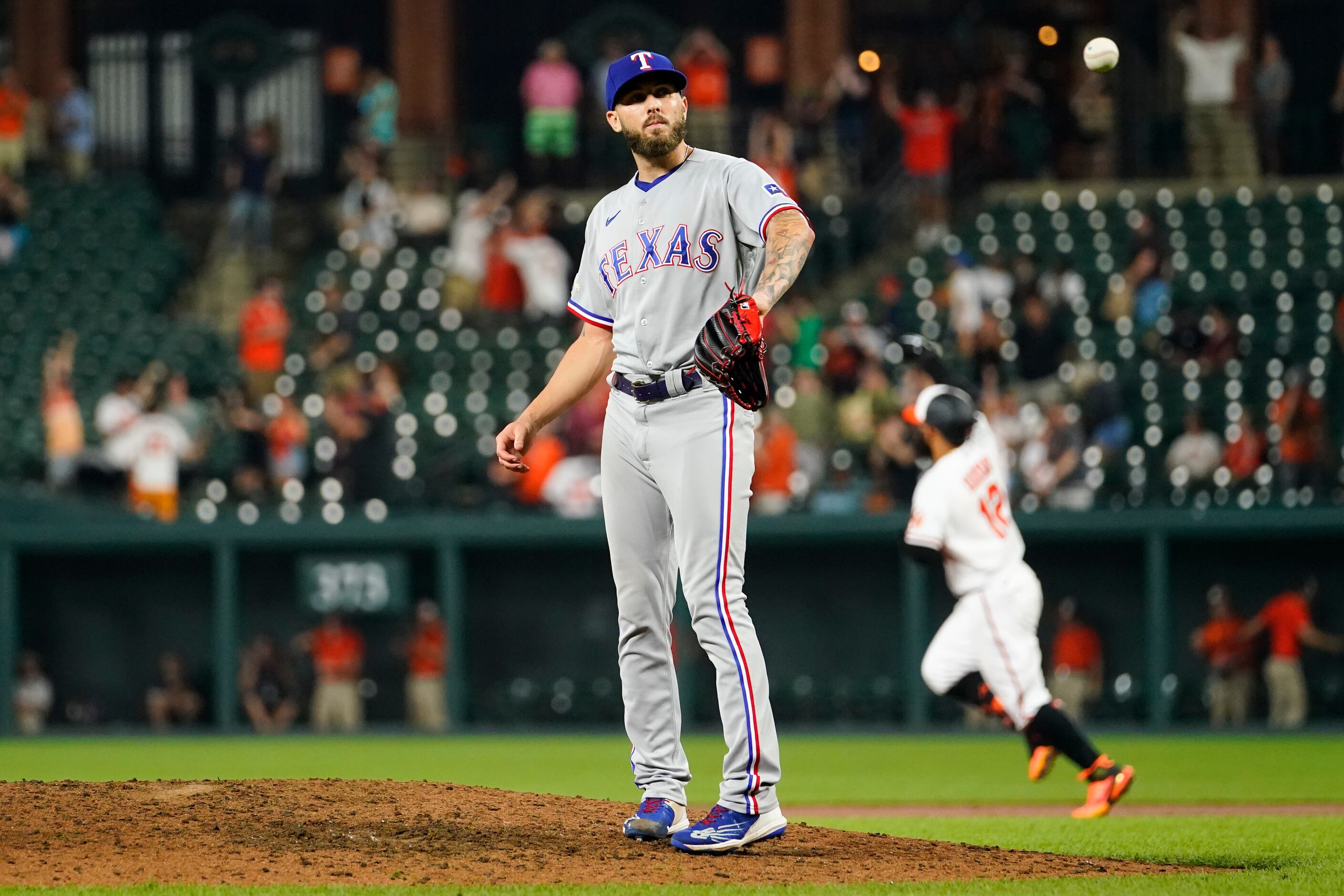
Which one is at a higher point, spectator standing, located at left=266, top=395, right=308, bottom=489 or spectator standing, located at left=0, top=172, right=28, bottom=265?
spectator standing, located at left=0, top=172, right=28, bottom=265

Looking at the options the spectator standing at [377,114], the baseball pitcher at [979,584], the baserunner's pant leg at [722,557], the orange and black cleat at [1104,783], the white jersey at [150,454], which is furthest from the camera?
the spectator standing at [377,114]

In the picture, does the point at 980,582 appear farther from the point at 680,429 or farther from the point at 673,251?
the point at 673,251

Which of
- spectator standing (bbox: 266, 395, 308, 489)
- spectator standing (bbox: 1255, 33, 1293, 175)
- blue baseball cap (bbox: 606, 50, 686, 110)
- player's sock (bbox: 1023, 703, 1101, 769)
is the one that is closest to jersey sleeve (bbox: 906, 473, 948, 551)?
player's sock (bbox: 1023, 703, 1101, 769)

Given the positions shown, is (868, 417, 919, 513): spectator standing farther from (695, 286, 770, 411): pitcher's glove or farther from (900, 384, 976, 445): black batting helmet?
(695, 286, 770, 411): pitcher's glove

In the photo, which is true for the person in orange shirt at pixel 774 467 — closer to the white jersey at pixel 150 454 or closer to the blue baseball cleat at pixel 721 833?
the white jersey at pixel 150 454

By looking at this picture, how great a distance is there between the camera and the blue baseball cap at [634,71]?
16.9 feet

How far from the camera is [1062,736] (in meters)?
7.26

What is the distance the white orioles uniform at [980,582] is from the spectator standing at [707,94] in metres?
10.5

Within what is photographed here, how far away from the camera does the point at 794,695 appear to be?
47.2 feet

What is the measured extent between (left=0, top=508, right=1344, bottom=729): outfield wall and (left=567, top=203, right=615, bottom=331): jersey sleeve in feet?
27.1

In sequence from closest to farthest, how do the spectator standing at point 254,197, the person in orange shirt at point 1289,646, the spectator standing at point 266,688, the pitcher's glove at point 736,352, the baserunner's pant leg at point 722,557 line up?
the pitcher's glove at point 736,352
the baserunner's pant leg at point 722,557
the person in orange shirt at point 1289,646
the spectator standing at point 266,688
the spectator standing at point 254,197

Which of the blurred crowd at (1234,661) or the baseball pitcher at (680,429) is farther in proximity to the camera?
the blurred crowd at (1234,661)

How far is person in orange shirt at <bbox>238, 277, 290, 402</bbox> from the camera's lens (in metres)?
15.8

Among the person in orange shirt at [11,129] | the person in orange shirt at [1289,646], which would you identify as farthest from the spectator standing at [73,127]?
the person in orange shirt at [1289,646]
